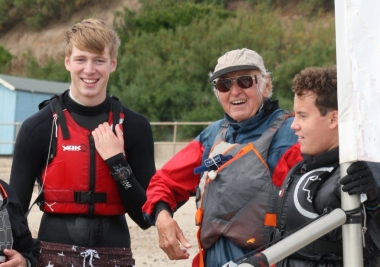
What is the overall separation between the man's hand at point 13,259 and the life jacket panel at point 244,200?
0.85 m

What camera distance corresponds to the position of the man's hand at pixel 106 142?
3896mm

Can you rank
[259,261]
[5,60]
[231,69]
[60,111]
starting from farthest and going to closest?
[5,60], [60,111], [231,69], [259,261]

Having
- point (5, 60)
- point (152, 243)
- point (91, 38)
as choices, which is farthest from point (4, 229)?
point (5, 60)

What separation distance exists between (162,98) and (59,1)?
24760mm

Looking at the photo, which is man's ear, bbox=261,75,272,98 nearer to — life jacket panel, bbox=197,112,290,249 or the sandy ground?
life jacket panel, bbox=197,112,290,249

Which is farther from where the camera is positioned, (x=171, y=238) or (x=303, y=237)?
(x=171, y=238)

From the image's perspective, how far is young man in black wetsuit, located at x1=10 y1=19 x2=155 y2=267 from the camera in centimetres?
392

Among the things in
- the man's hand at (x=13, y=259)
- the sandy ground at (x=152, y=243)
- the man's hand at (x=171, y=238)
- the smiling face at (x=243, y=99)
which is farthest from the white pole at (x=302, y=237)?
the sandy ground at (x=152, y=243)

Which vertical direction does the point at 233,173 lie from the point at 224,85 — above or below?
below

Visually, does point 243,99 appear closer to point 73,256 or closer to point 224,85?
point 224,85

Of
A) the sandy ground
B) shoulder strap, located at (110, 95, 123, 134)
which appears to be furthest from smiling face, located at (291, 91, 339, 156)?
the sandy ground

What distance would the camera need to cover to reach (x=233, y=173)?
342 centimetres

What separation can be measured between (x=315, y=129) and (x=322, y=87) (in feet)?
0.60

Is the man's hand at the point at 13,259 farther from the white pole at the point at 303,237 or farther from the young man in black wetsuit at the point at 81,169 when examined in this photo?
the white pole at the point at 303,237
